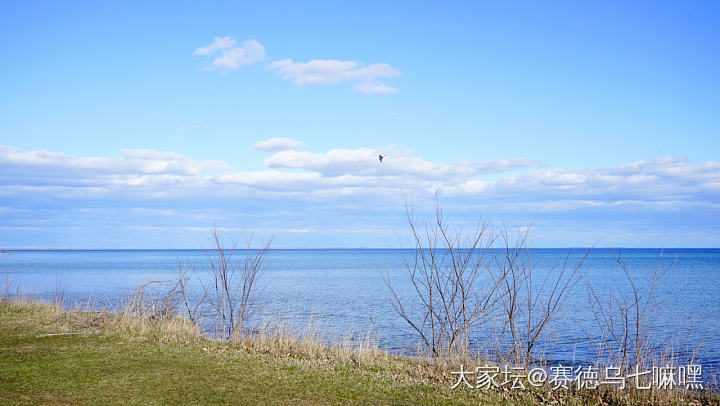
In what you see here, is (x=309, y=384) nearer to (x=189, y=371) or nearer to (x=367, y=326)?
(x=189, y=371)

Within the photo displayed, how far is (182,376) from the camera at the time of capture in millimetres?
8531

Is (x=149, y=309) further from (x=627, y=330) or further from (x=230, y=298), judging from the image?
(x=627, y=330)

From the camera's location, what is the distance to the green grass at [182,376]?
745 cm

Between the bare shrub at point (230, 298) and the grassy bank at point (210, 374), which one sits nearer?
the grassy bank at point (210, 374)

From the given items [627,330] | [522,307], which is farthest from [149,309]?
[522,307]

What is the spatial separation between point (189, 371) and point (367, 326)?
11.3 meters

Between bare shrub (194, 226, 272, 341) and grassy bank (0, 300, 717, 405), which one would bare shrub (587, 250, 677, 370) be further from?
bare shrub (194, 226, 272, 341)

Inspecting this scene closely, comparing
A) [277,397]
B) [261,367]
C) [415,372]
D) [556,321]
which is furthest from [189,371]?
[556,321]

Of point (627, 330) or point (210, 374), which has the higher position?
point (627, 330)

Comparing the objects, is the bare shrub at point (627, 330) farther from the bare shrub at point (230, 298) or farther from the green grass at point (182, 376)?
the bare shrub at point (230, 298)

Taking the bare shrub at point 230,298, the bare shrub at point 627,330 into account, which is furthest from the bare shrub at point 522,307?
the bare shrub at point 230,298

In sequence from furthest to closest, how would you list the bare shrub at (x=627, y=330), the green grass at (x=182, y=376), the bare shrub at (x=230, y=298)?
the bare shrub at (x=230, y=298)
the bare shrub at (x=627, y=330)
the green grass at (x=182, y=376)

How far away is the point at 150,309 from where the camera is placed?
1441 centimetres

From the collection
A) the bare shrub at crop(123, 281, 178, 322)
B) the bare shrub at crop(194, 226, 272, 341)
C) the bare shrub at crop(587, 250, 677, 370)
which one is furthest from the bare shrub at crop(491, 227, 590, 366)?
the bare shrub at crop(123, 281, 178, 322)
